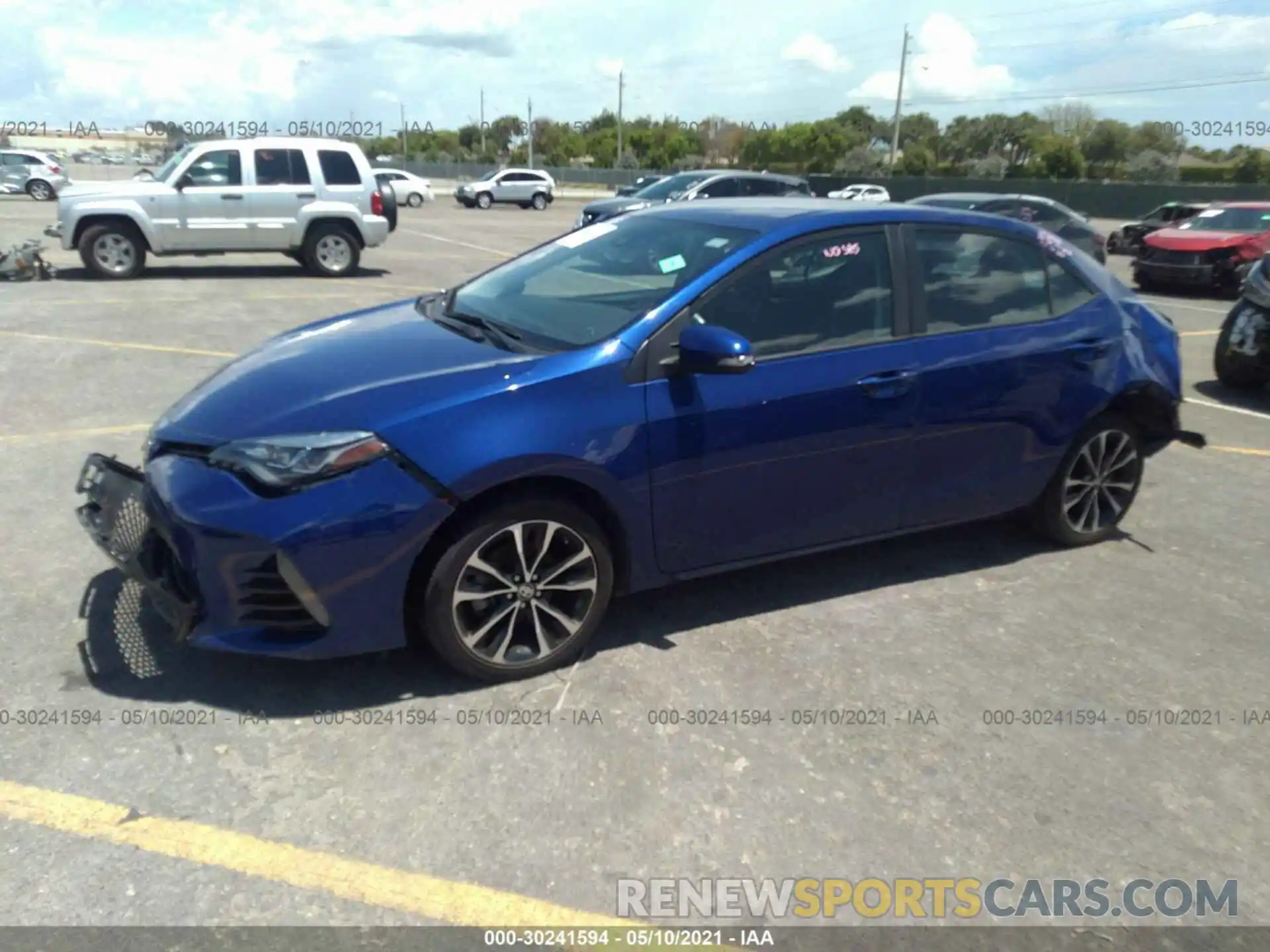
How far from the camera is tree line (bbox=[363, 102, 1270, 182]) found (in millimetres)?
64750

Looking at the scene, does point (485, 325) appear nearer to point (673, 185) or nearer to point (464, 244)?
point (673, 185)

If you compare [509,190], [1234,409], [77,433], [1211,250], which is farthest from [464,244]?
[509,190]

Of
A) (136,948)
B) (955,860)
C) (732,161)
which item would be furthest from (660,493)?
(732,161)

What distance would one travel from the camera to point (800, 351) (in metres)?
4.04

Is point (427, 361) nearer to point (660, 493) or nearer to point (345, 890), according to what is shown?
point (660, 493)

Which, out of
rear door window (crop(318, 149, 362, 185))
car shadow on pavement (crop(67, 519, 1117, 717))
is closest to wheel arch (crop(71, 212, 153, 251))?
rear door window (crop(318, 149, 362, 185))

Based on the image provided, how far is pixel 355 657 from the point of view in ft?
12.4

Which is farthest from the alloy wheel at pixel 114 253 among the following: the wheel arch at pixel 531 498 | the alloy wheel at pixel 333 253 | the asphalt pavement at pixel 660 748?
the wheel arch at pixel 531 498

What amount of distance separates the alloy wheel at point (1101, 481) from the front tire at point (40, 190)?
33576mm

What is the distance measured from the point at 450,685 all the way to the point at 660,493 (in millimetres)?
1011

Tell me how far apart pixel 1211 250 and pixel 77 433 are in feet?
53.7

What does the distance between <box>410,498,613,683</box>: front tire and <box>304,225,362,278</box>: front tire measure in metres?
Answer: 12.2

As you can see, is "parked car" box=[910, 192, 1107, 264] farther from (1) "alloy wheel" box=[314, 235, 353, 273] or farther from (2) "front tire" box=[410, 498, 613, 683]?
(2) "front tire" box=[410, 498, 613, 683]

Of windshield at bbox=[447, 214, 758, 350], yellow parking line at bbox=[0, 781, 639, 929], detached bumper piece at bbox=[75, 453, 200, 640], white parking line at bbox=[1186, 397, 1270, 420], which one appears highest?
windshield at bbox=[447, 214, 758, 350]
